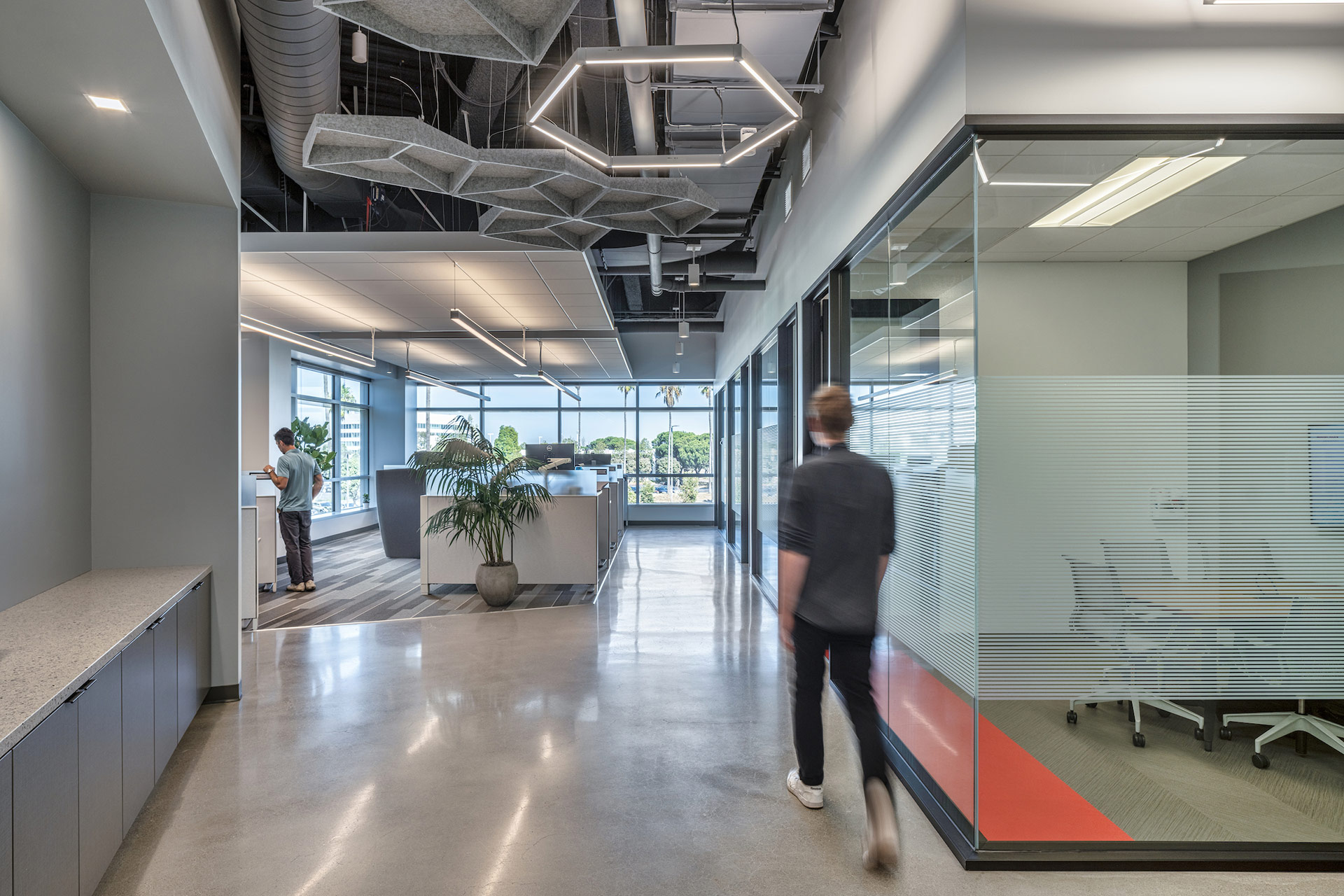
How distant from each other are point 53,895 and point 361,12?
2944 millimetres

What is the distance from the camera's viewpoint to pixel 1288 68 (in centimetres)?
239

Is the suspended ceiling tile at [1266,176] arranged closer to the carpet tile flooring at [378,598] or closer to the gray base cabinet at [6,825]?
the gray base cabinet at [6,825]

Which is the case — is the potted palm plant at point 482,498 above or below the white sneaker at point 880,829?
above

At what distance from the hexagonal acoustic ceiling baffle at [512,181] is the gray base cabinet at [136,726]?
2663mm

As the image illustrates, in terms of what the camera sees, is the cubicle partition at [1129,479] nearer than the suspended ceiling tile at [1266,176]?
Yes

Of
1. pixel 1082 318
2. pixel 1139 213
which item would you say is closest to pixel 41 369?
pixel 1082 318

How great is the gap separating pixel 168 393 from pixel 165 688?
174 centimetres

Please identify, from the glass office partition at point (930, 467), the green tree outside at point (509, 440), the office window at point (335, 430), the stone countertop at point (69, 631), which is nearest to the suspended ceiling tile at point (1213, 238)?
the glass office partition at point (930, 467)

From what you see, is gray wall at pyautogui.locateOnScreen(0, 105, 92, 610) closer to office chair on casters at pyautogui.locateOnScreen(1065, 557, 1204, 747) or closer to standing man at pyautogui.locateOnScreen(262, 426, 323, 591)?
standing man at pyautogui.locateOnScreen(262, 426, 323, 591)

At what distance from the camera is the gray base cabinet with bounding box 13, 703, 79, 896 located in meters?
1.62

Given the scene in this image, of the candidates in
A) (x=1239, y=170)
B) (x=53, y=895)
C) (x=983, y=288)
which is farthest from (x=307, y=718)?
(x=1239, y=170)

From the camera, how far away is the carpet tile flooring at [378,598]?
6.13 metres

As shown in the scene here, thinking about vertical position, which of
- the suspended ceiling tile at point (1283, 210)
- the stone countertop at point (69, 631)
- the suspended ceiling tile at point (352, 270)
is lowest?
the stone countertop at point (69, 631)

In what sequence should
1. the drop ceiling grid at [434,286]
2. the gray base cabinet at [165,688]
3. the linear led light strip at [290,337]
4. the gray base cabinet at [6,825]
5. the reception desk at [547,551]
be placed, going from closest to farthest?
the gray base cabinet at [6,825], the gray base cabinet at [165,688], the drop ceiling grid at [434,286], the reception desk at [547,551], the linear led light strip at [290,337]
